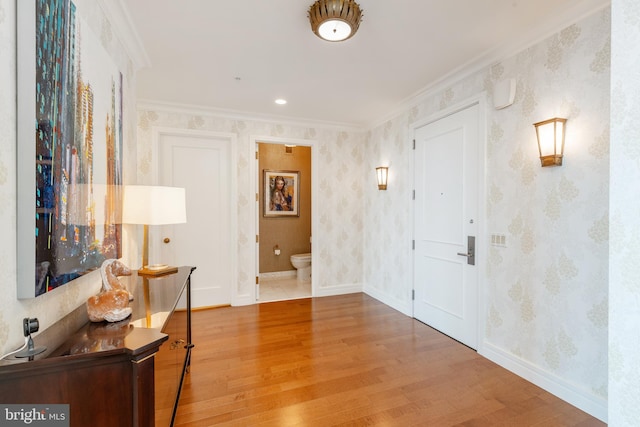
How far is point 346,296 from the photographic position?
4.34m

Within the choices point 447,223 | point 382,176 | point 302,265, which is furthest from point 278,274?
point 447,223

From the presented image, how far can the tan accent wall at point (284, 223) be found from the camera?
5555 mm

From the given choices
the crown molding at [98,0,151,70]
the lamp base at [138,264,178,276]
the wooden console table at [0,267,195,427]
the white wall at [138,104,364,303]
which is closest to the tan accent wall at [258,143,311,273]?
the white wall at [138,104,364,303]

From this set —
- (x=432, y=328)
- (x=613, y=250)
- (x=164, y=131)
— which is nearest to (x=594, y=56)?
(x=613, y=250)

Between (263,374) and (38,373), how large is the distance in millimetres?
1679

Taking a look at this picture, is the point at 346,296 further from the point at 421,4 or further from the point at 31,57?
the point at 31,57

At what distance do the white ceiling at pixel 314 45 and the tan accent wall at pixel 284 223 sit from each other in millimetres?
2115

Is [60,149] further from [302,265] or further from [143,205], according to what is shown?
[302,265]

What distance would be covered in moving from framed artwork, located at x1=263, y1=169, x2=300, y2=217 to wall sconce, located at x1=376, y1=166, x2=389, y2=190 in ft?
6.88

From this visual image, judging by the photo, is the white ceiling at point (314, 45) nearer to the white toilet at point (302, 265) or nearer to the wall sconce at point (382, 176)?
the wall sconce at point (382, 176)

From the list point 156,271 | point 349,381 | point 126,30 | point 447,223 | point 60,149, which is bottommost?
point 349,381

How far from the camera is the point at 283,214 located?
567 cm

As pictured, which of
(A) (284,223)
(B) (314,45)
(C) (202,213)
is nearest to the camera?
(B) (314,45)

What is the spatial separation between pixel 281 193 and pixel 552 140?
432 centimetres
